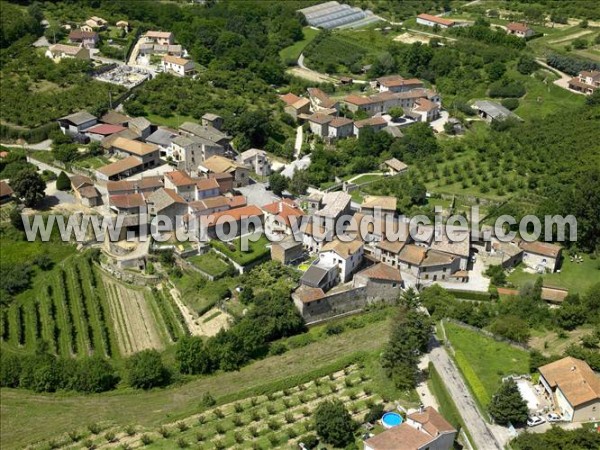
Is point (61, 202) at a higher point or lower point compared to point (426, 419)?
lower

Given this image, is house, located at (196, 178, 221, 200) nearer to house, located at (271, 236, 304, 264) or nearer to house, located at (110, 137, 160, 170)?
house, located at (110, 137, 160, 170)

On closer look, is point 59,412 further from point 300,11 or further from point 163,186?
point 300,11

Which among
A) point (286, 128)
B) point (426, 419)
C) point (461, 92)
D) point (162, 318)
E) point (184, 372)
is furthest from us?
point (461, 92)

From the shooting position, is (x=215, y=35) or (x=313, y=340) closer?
(x=313, y=340)

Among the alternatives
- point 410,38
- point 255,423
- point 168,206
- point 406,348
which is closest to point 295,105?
point 168,206

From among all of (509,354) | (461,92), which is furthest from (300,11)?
(509,354)

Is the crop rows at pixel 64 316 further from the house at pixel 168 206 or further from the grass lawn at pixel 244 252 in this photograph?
the grass lawn at pixel 244 252

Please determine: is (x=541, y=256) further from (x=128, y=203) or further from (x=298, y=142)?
(x=128, y=203)
